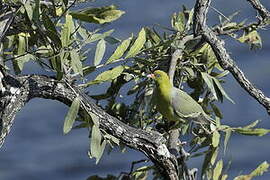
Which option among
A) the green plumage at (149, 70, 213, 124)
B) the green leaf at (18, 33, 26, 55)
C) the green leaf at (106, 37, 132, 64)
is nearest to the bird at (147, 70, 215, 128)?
the green plumage at (149, 70, 213, 124)

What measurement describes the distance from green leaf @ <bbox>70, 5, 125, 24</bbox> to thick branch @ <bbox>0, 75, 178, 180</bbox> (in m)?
0.12

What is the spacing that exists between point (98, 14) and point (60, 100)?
0.17 metres

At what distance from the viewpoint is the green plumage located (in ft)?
3.72

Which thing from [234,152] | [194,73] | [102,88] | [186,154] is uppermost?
[194,73]

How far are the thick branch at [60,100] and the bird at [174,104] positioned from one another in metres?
0.09

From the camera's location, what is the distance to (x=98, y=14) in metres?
1.11

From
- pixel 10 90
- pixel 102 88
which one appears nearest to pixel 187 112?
pixel 10 90

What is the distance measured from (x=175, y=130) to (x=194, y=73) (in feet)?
0.35

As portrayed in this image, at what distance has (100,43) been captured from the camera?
1.05 m

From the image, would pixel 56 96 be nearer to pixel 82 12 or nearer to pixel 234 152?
pixel 82 12

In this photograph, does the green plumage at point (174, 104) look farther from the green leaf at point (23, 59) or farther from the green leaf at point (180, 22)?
the green leaf at point (23, 59)

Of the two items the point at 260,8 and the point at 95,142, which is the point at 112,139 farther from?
the point at 260,8

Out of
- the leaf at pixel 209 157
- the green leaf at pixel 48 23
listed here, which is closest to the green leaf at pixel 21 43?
the green leaf at pixel 48 23

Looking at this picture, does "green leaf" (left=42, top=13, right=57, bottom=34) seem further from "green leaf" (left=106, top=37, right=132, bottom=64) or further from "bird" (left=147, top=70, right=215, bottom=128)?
"bird" (left=147, top=70, right=215, bottom=128)
